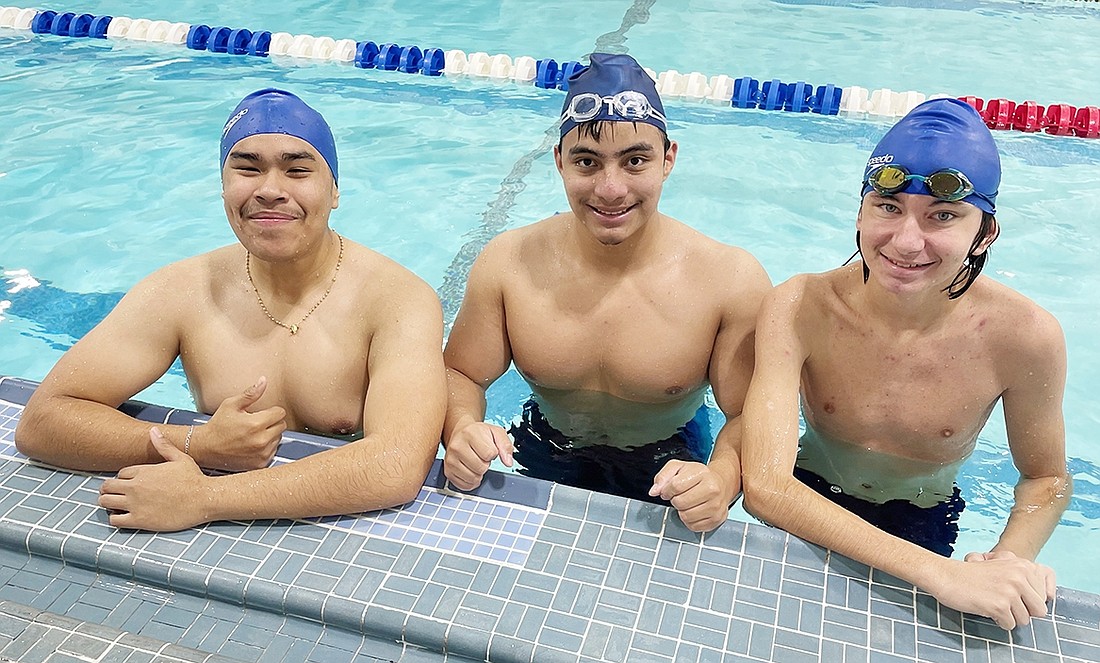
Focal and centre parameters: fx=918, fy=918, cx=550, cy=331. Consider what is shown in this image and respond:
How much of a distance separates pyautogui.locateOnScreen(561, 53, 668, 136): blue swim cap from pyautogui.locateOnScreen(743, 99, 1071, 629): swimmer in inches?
25.1

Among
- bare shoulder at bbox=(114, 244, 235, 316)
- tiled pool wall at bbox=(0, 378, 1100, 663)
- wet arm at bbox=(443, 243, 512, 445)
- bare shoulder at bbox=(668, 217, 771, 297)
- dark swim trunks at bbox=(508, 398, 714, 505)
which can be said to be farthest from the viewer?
dark swim trunks at bbox=(508, 398, 714, 505)

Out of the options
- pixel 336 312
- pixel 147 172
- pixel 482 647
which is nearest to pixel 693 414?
pixel 336 312

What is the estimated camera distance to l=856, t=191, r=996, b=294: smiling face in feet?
7.13

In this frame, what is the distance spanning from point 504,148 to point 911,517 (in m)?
4.60

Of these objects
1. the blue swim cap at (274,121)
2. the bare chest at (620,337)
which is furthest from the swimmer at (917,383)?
the blue swim cap at (274,121)

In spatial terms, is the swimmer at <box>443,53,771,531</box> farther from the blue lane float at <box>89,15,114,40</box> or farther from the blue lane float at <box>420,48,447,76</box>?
the blue lane float at <box>89,15,114,40</box>

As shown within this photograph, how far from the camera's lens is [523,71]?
301 inches

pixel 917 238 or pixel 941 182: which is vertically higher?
pixel 941 182

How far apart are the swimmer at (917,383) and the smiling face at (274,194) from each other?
128cm

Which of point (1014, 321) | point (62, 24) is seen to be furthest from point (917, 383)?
point (62, 24)

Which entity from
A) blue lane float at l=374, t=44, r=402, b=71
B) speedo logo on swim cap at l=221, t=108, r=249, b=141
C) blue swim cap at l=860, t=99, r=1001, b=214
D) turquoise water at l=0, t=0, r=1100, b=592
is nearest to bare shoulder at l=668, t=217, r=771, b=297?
blue swim cap at l=860, t=99, r=1001, b=214

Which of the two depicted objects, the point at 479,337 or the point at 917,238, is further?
the point at 479,337

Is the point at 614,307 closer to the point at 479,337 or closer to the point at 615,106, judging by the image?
the point at 479,337

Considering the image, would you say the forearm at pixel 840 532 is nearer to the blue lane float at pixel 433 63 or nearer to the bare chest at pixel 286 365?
the bare chest at pixel 286 365
